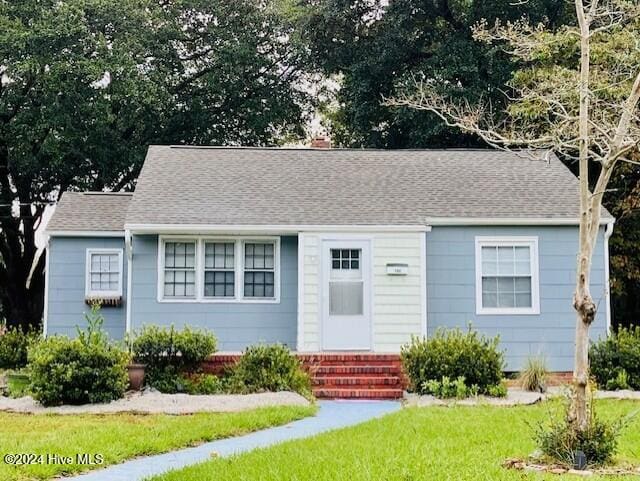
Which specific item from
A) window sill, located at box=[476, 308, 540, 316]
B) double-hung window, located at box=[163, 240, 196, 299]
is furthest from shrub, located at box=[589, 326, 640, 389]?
double-hung window, located at box=[163, 240, 196, 299]

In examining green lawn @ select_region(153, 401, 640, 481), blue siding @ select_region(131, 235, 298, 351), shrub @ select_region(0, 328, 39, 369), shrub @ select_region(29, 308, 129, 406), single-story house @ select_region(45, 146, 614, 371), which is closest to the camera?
green lawn @ select_region(153, 401, 640, 481)

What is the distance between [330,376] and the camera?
13.1 metres

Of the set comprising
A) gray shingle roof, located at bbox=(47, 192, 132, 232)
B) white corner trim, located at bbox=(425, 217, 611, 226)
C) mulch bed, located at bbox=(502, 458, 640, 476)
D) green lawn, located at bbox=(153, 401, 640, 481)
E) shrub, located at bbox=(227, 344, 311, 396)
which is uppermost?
gray shingle roof, located at bbox=(47, 192, 132, 232)

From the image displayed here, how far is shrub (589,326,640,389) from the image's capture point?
12.4 meters

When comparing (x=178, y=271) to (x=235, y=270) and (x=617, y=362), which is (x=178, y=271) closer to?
(x=235, y=270)

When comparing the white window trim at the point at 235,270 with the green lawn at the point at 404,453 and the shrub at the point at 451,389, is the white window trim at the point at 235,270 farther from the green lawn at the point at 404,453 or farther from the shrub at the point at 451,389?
the green lawn at the point at 404,453

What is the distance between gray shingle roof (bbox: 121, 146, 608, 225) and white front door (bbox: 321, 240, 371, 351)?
21.1 inches

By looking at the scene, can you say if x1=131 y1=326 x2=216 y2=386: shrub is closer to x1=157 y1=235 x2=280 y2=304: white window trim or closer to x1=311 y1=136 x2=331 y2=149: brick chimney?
x1=157 y1=235 x2=280 y2=304: white window trim

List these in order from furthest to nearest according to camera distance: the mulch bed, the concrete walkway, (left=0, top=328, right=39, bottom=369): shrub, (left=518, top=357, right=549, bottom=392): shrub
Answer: (left=0, top=328, right=39, bottom=369): shrub → (left=518, top=357, right=549, bottom=392): shrub → the concrete walkway → the mulch bed

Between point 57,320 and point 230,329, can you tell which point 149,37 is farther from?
Result: point 230,329

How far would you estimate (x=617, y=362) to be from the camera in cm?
1261

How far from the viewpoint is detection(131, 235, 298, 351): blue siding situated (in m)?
14.4

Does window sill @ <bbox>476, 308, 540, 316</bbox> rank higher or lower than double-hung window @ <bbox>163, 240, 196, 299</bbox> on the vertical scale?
lower

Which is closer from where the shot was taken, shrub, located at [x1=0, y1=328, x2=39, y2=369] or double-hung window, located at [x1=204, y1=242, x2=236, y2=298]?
double-hung window, located at [x1=204, y1=242, x2=236, y2=298]
